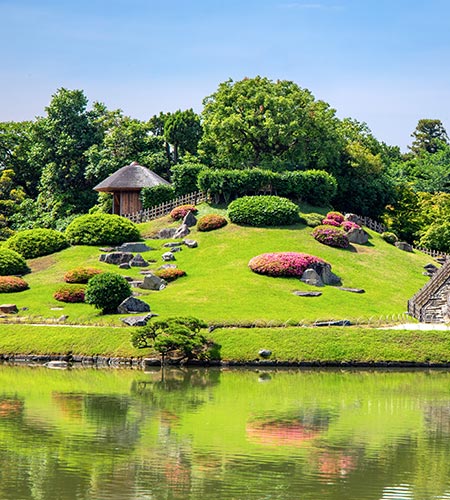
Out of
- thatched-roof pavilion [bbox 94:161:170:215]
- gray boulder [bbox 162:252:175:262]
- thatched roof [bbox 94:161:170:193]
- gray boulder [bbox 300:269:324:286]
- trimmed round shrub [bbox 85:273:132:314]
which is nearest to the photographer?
trimmed round shrub [bbox 85:273:132:314]

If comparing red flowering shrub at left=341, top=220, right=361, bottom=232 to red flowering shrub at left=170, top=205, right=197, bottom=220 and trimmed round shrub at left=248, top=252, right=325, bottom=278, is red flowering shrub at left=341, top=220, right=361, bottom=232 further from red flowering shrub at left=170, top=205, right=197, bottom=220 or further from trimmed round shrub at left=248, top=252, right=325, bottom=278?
red flowering shrub at left=170, top=205, right=197, bottom=220

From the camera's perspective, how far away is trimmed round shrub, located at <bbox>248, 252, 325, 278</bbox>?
6390 centimetres

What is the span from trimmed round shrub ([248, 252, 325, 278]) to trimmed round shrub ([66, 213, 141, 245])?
1108cm

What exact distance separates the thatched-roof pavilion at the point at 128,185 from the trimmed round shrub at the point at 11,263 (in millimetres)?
16549

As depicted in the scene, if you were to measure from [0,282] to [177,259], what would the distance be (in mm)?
12505

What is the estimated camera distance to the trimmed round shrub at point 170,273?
63.4m

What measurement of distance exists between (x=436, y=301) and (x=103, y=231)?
2620cm

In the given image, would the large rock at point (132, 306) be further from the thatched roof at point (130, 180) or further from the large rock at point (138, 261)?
the thatched roof at point (130, 180)

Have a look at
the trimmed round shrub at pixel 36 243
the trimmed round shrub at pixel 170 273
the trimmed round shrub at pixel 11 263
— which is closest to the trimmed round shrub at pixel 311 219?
the trimmed round shrub at pixel 170 273

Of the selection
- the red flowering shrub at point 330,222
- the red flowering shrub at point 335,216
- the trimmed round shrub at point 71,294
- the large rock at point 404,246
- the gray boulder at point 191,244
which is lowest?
the trimmed round shrub at point 71,294

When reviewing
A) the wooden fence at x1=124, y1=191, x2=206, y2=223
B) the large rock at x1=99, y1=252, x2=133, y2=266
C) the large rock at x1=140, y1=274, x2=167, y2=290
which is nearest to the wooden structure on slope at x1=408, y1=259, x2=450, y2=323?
the large rock at x1=140, y1=274, x2=167, y2=290

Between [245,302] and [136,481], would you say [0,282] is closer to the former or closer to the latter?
[245,302]

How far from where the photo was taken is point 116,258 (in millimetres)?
67000

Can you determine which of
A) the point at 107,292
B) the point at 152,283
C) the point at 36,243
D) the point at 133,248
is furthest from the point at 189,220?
the point at 107,292
